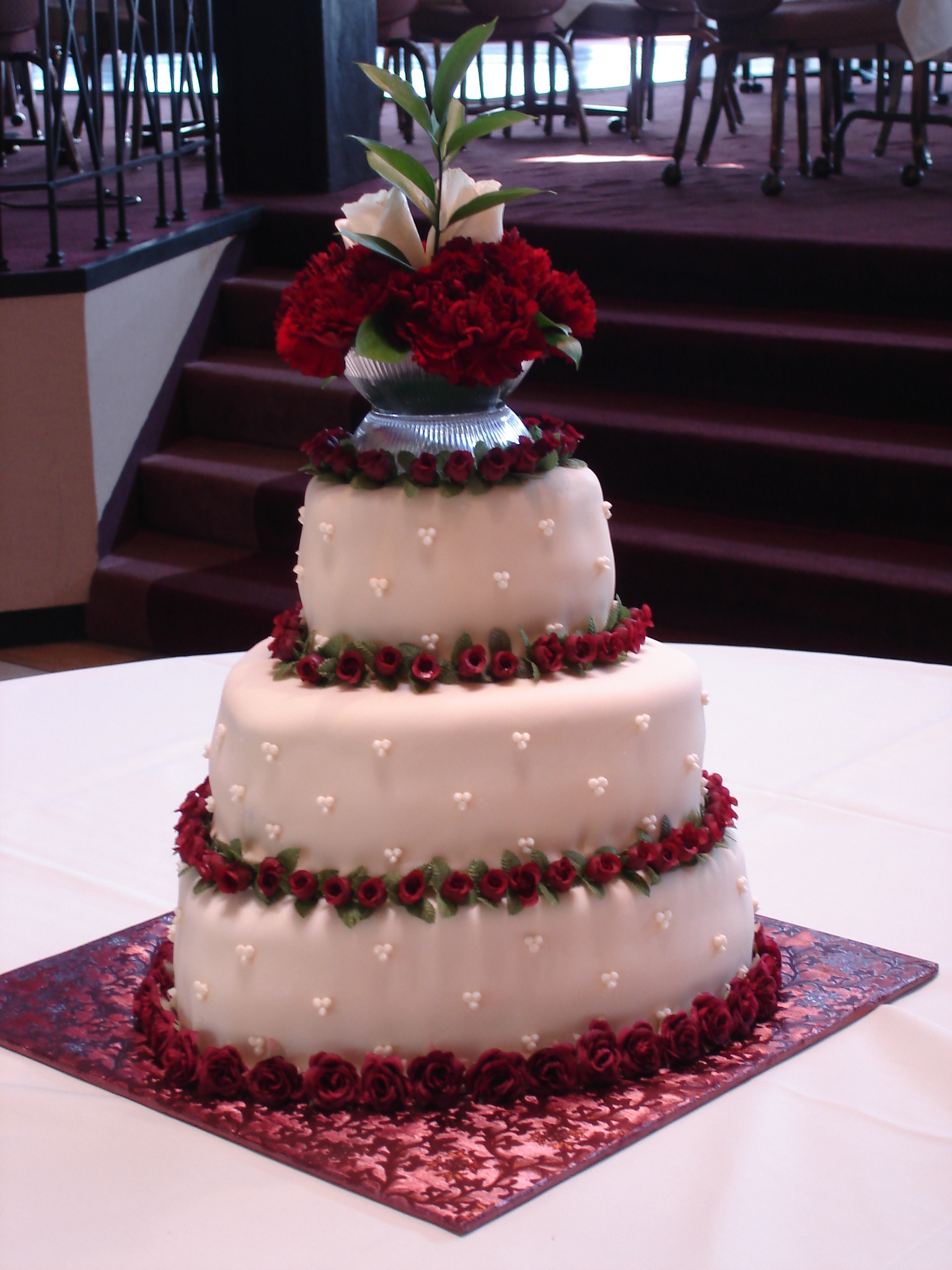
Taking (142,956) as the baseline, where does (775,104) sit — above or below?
above

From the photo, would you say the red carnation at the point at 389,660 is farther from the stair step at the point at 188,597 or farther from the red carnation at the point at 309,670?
the stair step at the point at 188,597

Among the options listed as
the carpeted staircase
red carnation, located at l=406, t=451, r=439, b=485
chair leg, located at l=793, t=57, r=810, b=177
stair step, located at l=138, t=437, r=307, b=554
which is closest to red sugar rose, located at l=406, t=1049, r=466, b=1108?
red carnation, located at l=406, t=451, r=439, b=485

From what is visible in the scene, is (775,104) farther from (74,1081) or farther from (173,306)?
(74,1081)

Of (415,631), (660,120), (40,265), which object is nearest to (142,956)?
(415,631)

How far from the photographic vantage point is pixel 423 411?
5.72 ft

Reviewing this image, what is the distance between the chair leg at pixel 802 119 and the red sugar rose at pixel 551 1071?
5.99 meters

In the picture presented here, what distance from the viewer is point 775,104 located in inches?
254

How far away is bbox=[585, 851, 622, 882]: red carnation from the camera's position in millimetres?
1691

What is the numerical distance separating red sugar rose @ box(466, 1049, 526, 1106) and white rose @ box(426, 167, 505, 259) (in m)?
0.87

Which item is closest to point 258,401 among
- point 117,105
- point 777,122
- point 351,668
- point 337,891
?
point 117,105

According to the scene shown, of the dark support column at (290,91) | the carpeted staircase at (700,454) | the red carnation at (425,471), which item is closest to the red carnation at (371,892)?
the red carnation at (425,471)

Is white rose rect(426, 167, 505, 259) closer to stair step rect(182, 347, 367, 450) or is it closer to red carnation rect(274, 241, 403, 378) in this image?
red carnation rect(274, 241, 403, 378)

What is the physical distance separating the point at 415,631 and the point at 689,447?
309cm

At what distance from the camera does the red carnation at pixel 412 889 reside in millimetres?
1627
